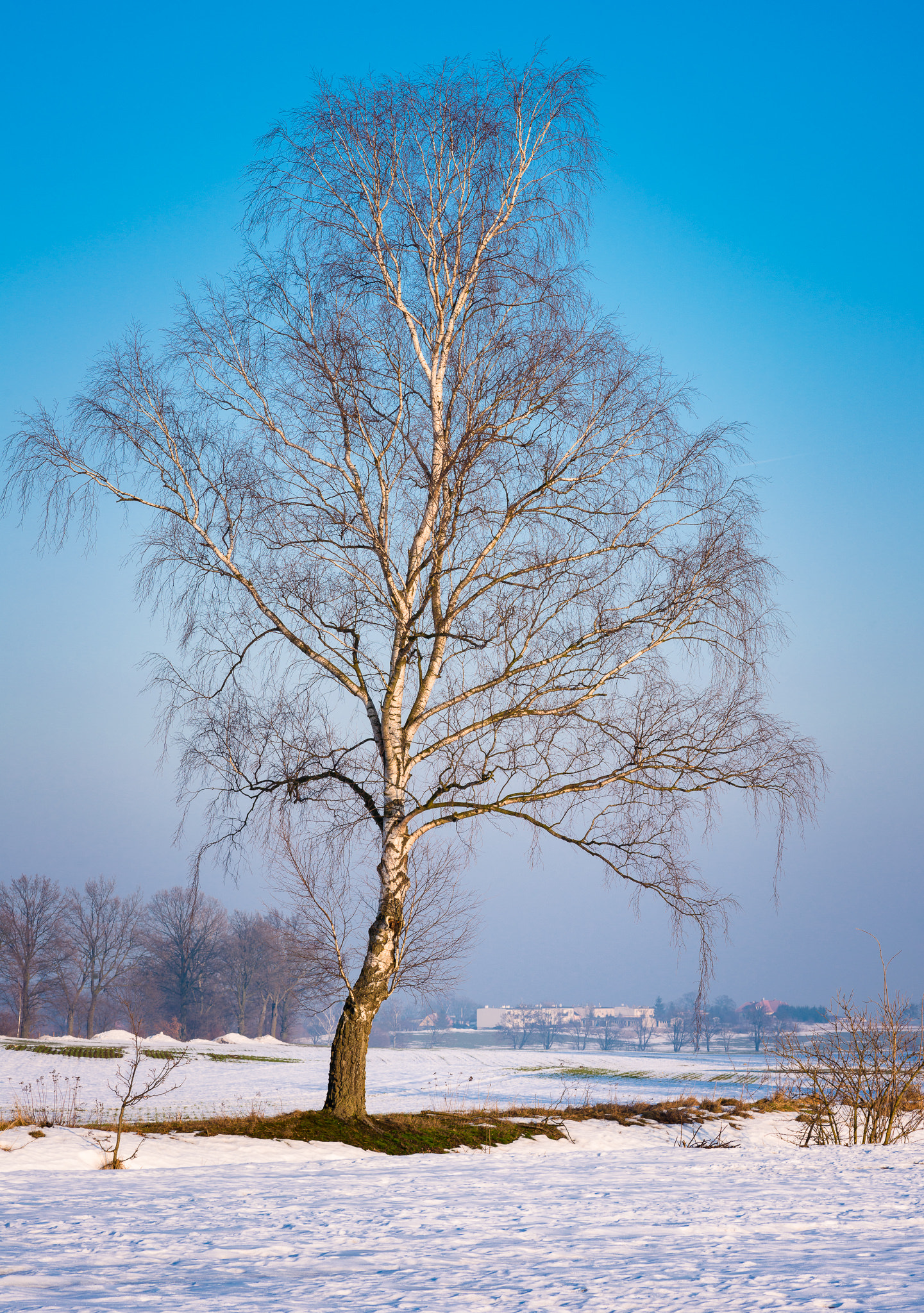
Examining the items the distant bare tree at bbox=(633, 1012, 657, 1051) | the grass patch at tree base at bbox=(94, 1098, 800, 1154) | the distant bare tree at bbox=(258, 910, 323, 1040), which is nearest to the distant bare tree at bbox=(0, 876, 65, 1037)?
the distant bare tree at bbox=(258, 910, 323, 1040)

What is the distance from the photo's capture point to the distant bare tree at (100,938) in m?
55.6

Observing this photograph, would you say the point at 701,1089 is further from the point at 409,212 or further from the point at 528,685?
the point at 409,212

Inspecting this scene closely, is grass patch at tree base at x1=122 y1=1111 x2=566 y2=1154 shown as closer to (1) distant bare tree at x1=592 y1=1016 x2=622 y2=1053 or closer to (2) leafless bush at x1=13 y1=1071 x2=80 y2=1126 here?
(2) leafless bush at x1=13 y1=1071 x2=80 y2=1126

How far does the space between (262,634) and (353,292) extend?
3.90m

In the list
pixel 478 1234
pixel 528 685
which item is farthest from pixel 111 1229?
pixel 528 685

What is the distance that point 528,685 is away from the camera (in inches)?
390

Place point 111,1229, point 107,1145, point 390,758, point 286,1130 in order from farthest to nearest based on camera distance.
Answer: point 390,758
point 286,1130
point 107,1145
point 111,1229

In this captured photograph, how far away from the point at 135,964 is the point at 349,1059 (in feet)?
176

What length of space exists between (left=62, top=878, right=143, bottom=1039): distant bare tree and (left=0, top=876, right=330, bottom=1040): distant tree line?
0.18 feet

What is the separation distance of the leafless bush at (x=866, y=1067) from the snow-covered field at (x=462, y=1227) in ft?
1.94

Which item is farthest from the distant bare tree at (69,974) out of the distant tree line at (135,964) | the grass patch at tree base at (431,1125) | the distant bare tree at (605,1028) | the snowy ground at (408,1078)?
the distant bare tree at (605,1028)

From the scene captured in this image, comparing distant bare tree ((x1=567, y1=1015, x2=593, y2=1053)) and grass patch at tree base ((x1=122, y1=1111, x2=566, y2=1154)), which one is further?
distant bare tree ((x1=567, y1=1015, x2=593, y2=1053))

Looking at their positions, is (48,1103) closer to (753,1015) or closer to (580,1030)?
(753,1015)

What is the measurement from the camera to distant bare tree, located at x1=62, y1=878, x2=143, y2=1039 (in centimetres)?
5556
